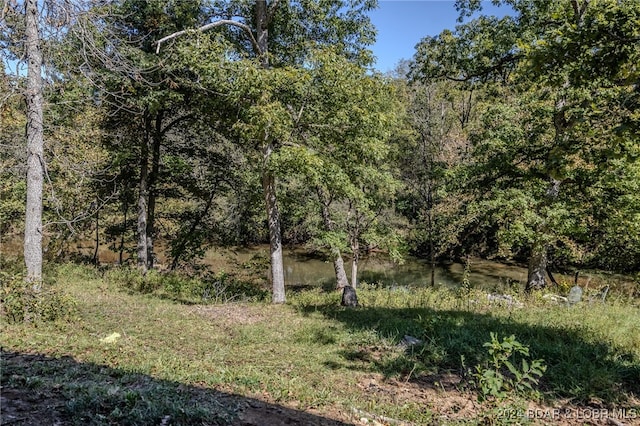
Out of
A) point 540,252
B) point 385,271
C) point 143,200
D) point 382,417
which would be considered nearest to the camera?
point 382,417

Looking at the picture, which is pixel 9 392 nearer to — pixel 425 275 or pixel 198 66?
pixel 198 66

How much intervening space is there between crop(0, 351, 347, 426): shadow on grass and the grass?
0.01 meters

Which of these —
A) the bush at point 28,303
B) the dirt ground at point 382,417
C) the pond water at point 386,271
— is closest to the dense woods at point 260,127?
the bush at point 28,303

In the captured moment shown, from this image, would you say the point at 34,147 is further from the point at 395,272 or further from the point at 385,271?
the point at 395,272

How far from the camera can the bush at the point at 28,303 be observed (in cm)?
529

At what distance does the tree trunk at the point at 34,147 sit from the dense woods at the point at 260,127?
0.8 inches

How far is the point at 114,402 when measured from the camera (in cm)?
287

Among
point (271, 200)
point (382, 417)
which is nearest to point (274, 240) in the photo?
point (271, 200)

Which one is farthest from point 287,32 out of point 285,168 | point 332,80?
point 285,168

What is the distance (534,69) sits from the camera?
3402mm

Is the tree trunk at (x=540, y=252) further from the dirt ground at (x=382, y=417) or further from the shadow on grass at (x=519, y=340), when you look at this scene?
the dirt ground at (x=382, y=417)

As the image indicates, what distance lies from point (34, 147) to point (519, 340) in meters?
7.36

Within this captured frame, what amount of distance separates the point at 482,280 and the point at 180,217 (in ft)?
46.1

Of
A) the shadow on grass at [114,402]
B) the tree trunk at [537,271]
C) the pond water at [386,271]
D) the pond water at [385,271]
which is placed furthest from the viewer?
the pond water at [386,271]
